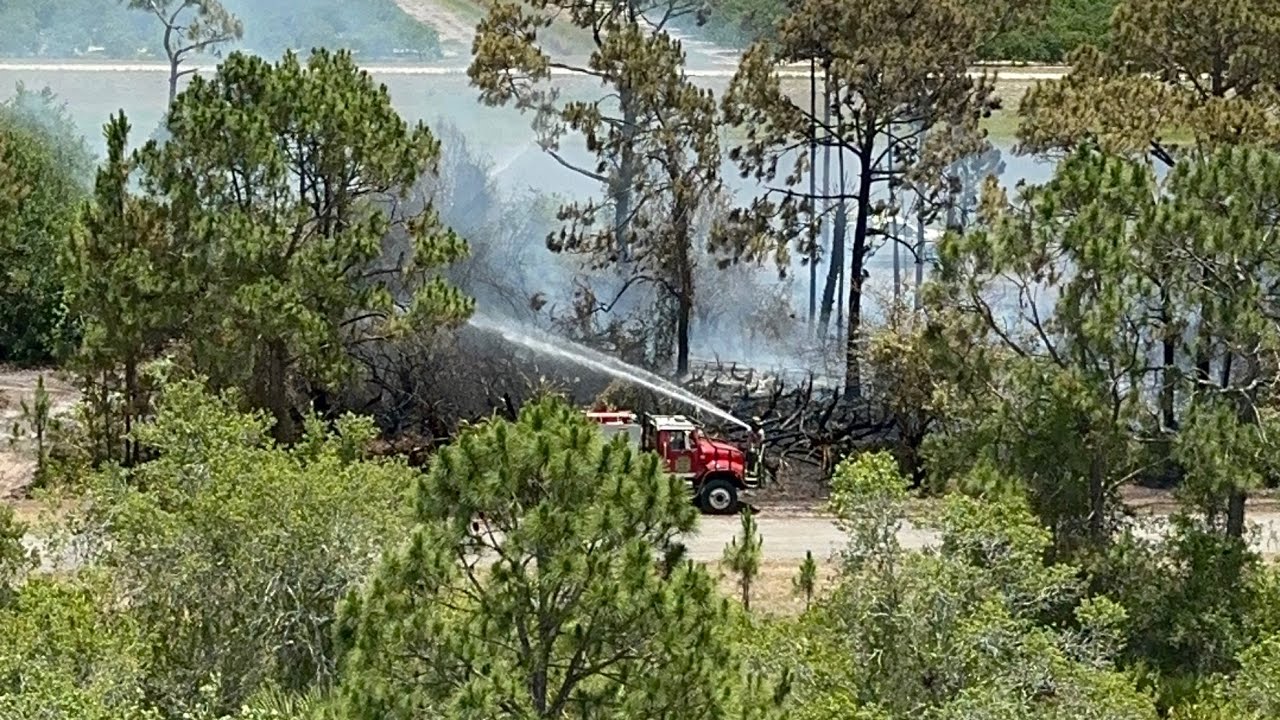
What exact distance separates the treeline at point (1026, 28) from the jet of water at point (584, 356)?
22.4 feet

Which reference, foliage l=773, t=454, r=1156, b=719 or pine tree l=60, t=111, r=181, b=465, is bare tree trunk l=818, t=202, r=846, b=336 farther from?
foliage l=773, t=454, r=1156, b=719

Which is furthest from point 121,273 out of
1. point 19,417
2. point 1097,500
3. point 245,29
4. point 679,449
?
point 245,29

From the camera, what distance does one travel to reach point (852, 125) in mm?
32969

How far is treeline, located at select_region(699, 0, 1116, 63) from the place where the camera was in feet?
130

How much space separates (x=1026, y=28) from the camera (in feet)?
122

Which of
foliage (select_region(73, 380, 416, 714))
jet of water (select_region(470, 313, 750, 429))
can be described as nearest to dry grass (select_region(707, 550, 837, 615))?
jet of water (select_region(470, 313, 750, 429))

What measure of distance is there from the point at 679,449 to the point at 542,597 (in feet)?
49.8

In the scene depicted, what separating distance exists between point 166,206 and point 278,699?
1209 cm

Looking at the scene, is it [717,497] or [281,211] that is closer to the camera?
[281,211]

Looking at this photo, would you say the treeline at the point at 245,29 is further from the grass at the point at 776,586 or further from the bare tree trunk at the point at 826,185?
the grass at the point at 776,586

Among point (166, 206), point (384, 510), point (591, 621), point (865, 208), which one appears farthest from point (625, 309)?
point (591, 621)

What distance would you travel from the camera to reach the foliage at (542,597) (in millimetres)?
12562

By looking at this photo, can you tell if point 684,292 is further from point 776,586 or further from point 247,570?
point 247,570

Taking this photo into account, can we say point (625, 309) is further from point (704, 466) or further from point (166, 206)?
point (166, 206)
